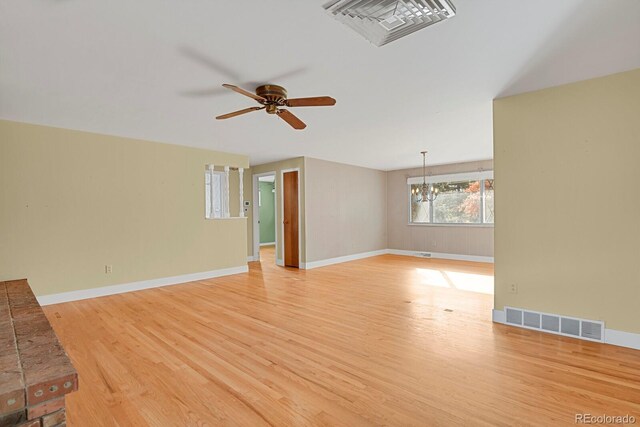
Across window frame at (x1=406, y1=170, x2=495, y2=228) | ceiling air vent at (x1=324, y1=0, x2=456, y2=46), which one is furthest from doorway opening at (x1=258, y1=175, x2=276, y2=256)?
ceiling air vent at (x1=324, y1=0, x2=456, y2=46)

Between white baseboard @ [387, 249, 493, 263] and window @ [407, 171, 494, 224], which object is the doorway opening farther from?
window @ [407, 171, 494, 224]

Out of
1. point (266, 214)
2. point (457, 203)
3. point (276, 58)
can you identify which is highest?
point (276, 58)

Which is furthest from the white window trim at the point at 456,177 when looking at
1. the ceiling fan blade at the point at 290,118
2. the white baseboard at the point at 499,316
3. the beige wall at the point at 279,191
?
the ceiling fan blade at the point at 290,118

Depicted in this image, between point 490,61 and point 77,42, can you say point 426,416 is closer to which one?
point 490,61

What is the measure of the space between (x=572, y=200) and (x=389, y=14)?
8.18 feet

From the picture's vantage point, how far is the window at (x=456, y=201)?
7.29 meters

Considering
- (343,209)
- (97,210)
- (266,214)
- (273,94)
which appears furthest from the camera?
(266,214)

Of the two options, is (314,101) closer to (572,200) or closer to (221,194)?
(572,200)

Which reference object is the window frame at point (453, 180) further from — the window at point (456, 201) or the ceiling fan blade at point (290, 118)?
the ceiling fan blade at point (290, 118)

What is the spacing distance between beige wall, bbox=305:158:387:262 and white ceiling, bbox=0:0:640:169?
2.81 metres

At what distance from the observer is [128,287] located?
15.5 ft

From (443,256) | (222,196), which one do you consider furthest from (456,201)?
(222,196)

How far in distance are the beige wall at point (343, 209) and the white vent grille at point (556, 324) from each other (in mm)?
4056

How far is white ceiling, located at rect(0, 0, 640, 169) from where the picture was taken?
188cm
